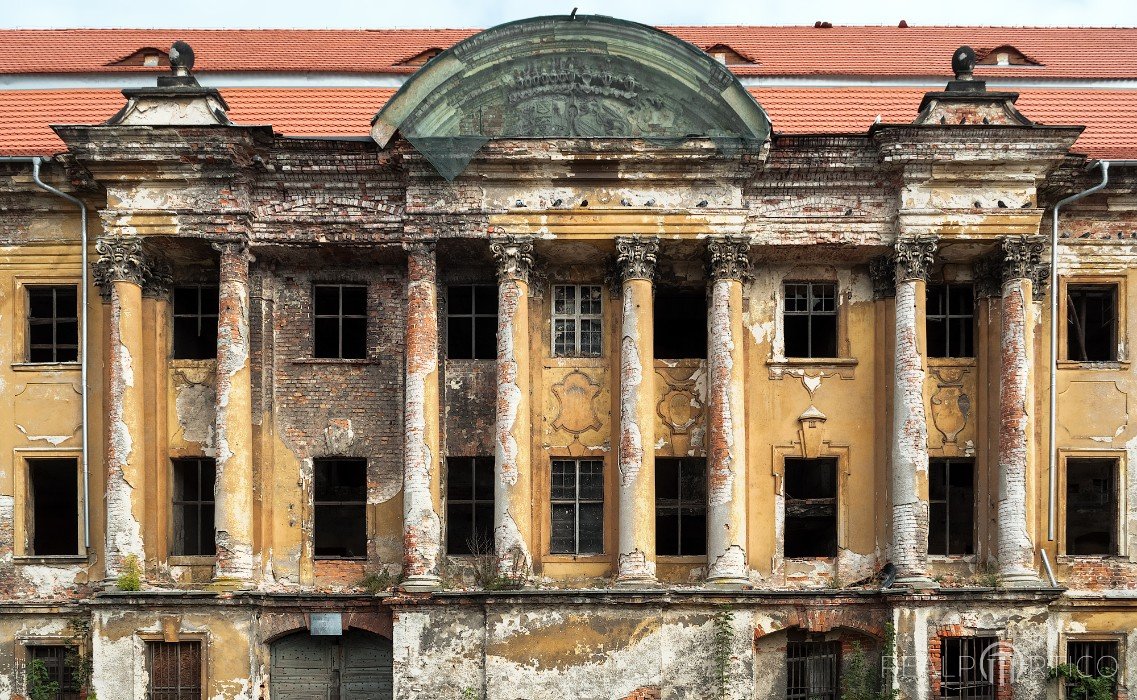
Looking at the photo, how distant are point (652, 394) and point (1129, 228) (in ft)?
25.3

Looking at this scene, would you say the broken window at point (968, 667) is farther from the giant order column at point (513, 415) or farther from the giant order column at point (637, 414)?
the giant order column at point (513, 415)

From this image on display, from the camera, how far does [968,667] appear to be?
64.2ft

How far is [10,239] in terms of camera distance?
69.5 feet

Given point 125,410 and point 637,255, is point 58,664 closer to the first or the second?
point 125,410

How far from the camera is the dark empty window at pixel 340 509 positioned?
20.9 meters

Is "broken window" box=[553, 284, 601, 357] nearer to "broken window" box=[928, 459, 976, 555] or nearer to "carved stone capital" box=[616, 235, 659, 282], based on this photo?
"carved stone capital" box=[616, 235, 659, 282]

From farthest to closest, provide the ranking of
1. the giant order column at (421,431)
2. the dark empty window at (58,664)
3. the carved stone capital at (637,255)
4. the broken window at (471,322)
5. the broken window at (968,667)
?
the broken window at (471,322)
the dark empty window at (58,664)
the carved stone capital at (637,255)
the giant order column at (421,431)
the broken window at (968,667)

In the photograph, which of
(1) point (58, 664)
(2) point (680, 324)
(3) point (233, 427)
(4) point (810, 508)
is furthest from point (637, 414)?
(1) point (58, 664)

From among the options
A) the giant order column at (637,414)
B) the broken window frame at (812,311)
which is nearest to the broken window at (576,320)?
the giant order column at (637,414)

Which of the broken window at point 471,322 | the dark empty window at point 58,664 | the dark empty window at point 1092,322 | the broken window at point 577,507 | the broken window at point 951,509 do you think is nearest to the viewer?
the dark empty window at point 58,664

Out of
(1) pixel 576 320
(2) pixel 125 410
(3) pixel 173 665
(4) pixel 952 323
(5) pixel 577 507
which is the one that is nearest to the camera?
(3) pixel 173 665

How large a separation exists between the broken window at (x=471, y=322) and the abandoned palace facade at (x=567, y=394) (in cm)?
6

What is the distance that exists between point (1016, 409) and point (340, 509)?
994 cm

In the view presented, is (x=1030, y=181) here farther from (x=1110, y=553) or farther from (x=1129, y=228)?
(x=1110, y=553)
